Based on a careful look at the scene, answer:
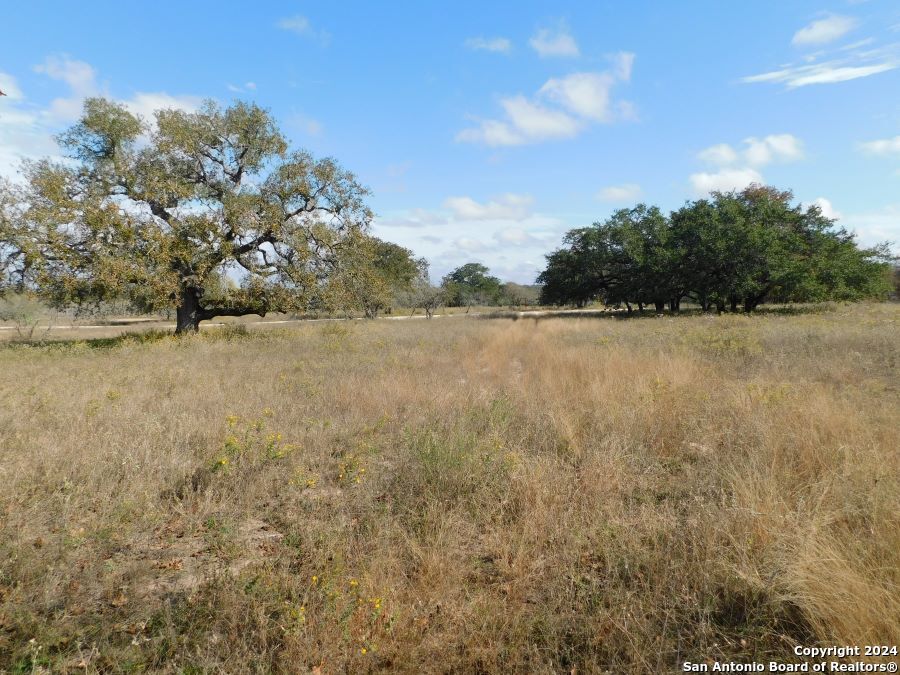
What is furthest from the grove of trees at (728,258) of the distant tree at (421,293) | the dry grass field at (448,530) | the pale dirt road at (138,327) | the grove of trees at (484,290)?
the grove of trees at (484,290)

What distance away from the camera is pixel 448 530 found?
336 cm

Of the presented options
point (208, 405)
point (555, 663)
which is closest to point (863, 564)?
point (555, 663)

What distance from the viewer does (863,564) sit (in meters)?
2.55

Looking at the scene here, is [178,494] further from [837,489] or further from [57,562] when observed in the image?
[837,489]

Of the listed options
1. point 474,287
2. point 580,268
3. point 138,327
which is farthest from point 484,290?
point 138,327

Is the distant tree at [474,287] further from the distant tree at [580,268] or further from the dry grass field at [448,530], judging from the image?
the dry grass field at [448,530]

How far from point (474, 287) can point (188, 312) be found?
7819 centimetres

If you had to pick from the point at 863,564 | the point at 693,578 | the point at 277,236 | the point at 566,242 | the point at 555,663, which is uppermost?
the point at 566,242

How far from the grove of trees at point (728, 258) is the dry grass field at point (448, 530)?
22464 mm

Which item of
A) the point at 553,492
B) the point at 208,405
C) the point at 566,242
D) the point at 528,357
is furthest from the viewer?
the point at 566,242

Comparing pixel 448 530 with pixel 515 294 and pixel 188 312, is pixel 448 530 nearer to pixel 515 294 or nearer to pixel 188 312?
pixel 188 312

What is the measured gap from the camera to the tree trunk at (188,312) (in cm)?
1680

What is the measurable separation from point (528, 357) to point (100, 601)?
34.3ft

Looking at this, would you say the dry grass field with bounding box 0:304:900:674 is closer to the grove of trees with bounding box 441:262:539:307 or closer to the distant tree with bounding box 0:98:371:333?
the distant tree with bounding box 0:98:371:333
